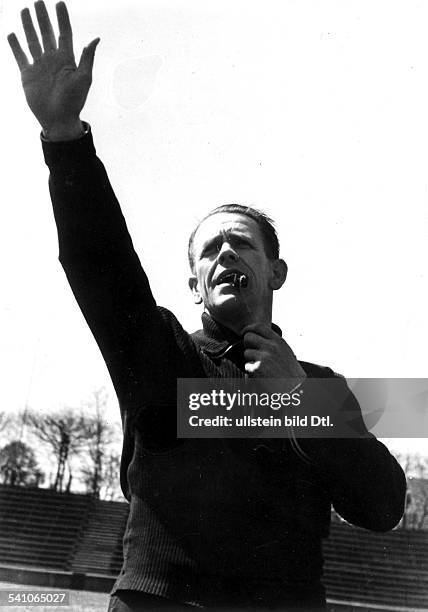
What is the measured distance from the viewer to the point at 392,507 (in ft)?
1.97

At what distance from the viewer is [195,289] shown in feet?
2.48

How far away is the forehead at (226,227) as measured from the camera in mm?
723

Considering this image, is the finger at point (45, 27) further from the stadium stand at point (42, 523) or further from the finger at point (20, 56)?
the stadium stand at point (42, 523)

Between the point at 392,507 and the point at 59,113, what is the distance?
47 cm

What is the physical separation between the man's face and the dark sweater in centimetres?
7

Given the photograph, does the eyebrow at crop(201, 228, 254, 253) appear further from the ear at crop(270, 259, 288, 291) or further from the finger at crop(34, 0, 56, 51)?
the finger at crop(34, 0, 56, 51)

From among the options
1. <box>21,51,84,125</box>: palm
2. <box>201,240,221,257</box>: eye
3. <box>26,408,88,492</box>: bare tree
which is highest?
<box>26,408,88,492</box>: bare tree

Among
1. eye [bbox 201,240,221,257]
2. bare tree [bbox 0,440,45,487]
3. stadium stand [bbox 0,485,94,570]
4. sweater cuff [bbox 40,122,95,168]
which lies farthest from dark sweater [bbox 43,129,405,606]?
stadium stand [bbox 0,485,94,570]

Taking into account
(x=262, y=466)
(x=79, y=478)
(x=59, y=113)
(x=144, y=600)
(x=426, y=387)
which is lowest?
(x=144, y=600)

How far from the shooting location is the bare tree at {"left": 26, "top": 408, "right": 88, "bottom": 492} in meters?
3.24

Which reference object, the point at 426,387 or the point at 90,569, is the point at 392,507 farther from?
the point at 90,569

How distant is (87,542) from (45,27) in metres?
6.71

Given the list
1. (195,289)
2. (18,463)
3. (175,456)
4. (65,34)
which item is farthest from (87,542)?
(65,34)

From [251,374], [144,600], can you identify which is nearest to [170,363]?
[251,374]
